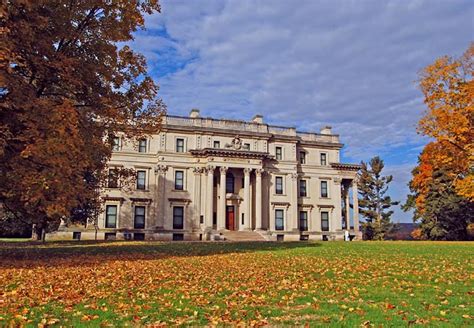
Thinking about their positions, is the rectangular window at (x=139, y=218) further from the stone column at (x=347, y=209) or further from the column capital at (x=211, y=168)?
the stone column at (x=347, y=209)

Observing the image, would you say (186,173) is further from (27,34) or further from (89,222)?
(27,34)

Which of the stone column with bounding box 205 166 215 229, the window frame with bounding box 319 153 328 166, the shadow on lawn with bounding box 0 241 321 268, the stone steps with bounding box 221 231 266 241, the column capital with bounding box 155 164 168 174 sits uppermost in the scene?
the window frame with bounding box 319 153 328 166

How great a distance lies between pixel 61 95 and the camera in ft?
51.4

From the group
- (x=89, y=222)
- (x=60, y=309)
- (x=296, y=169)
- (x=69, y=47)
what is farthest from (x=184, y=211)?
(x=60, y=309)

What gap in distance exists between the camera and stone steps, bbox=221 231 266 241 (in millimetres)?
42219

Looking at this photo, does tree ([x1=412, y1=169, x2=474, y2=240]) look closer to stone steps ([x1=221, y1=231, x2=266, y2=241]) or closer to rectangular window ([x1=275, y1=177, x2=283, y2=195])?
rectangular window ([x1=275, y1=177, x2=283, y2=195])

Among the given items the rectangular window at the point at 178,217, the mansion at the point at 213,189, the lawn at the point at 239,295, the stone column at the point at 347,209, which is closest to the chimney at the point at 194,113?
the mansion at the point at 213,189

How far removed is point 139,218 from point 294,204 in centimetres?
1855

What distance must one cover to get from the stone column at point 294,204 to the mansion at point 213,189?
122 millimetres

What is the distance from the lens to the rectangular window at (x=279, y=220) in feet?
164

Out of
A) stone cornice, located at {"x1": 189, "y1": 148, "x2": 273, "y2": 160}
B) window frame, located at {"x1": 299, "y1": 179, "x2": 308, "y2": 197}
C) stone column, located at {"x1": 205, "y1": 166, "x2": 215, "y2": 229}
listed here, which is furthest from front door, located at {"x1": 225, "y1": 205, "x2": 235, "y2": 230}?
window frame, located at {"x1": 299, "y1": 179, "x2": 308, "y2": 197}

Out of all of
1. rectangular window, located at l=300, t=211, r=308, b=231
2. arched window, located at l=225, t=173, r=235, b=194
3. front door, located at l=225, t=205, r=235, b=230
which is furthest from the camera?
rectangular window, located at l=300, t=211, r=308, b=231

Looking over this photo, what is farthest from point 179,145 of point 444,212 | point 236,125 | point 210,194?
point 444,212

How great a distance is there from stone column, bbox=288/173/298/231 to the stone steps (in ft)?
23.7
